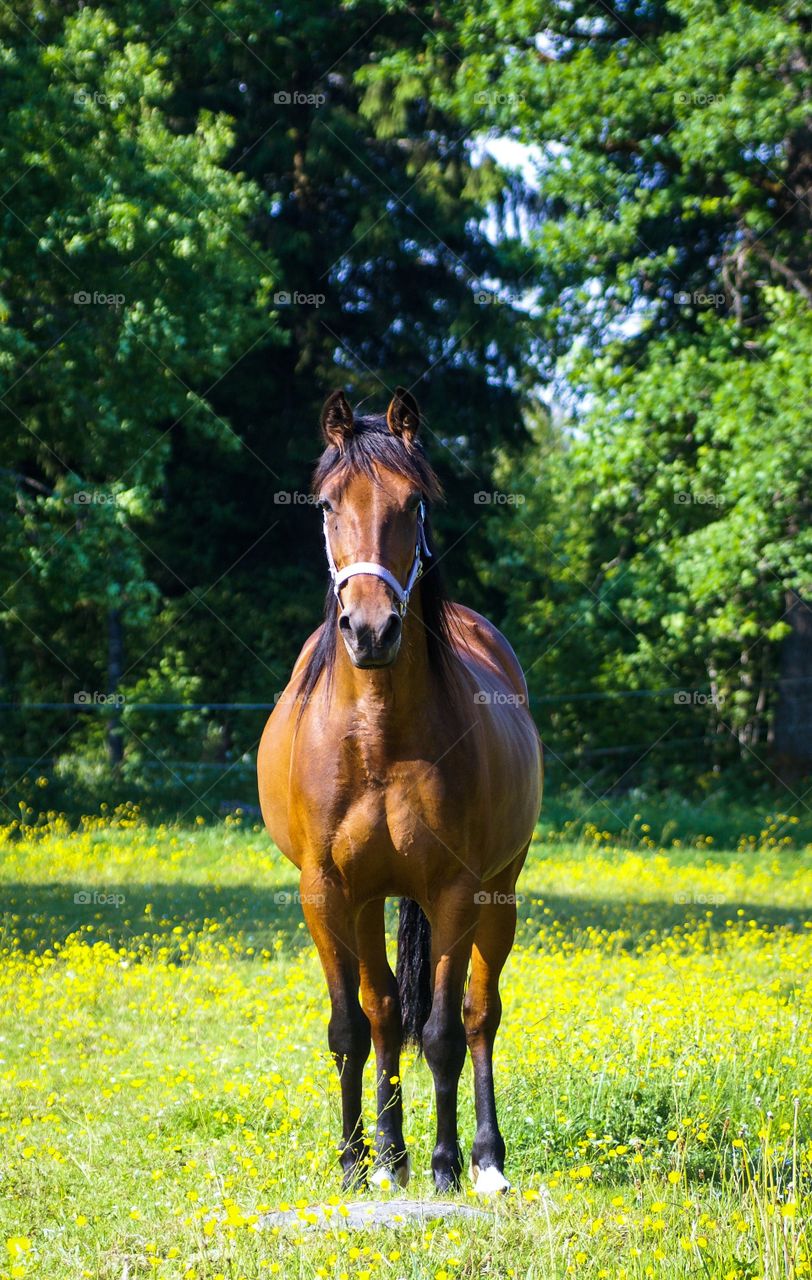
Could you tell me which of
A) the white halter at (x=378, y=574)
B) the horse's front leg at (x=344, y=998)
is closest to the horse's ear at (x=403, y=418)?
the white halter at (x=378, y=574)

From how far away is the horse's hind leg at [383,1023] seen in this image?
4.66m

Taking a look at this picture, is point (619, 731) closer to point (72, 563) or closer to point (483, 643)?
point (72, 563)

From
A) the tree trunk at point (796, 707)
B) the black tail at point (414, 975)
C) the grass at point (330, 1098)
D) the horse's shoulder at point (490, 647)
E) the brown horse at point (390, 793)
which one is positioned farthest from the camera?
the tree trunk at point (796, 707)

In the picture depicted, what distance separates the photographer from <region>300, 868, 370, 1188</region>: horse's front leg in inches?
177

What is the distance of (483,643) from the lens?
20.1 ft

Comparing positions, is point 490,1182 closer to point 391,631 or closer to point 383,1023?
point 383,1023

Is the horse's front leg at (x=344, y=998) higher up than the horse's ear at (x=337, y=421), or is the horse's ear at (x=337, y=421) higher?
the horse's ear at (x=337, y=421)

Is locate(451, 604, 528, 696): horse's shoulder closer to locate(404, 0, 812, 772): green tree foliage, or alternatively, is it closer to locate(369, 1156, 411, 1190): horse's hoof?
locate(369, 1156, 411, 1190): horse's hoof

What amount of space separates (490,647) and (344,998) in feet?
6.72

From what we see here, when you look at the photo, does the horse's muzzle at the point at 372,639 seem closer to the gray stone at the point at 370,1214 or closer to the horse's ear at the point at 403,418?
the horse's ear at the point at 403,418

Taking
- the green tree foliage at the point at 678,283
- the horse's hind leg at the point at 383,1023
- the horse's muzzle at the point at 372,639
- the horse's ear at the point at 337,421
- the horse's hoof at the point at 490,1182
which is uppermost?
the green tree foliage at the point at 678,283

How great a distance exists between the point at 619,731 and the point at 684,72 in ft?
31.5

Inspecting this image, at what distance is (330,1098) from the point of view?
538 centimetres

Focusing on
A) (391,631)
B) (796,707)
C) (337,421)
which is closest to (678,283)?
(796,707)
